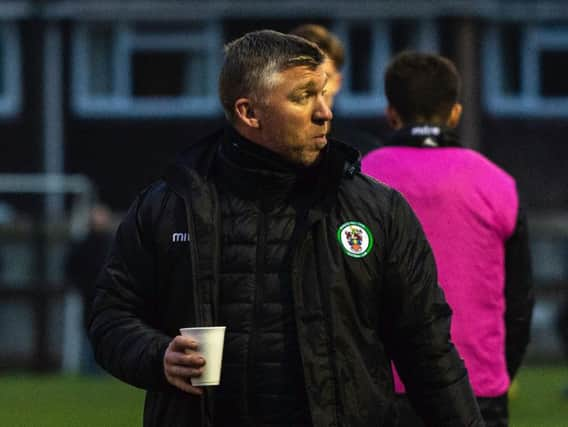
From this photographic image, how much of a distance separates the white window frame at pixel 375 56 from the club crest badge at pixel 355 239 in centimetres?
2330

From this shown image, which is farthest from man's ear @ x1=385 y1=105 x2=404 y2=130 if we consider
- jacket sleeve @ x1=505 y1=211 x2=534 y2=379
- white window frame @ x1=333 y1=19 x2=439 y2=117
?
white window frame @ x1=333 y1=19 x2=439 y2=117

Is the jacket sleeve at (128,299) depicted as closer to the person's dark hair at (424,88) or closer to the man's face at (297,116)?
the man's face at (297,116)

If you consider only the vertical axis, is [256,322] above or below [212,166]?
below

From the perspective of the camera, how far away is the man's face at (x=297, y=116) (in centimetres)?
456

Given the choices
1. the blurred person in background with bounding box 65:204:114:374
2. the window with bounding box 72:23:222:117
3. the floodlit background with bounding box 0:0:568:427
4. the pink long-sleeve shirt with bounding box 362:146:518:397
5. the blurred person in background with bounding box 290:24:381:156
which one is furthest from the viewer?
the window with bounding box 72:23:222:117

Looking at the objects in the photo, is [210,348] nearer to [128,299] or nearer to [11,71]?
[128,299]

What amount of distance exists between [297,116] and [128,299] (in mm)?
654

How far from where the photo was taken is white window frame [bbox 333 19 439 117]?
1105 inches

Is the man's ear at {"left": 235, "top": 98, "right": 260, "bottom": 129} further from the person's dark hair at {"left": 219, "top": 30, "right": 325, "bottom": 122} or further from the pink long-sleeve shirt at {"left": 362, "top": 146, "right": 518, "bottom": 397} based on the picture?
the pink long-sleeve shirt at {"left": 362, "top": 146, "right": 518, "bottom": 397}

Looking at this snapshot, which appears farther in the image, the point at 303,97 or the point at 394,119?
the point at 394,119

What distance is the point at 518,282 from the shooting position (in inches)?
238

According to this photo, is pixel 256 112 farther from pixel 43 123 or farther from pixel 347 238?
pixel 43 123

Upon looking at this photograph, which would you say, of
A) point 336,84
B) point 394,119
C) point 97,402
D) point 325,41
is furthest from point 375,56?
point 394,119

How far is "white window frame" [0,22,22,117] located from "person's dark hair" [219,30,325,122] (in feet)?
78.1
